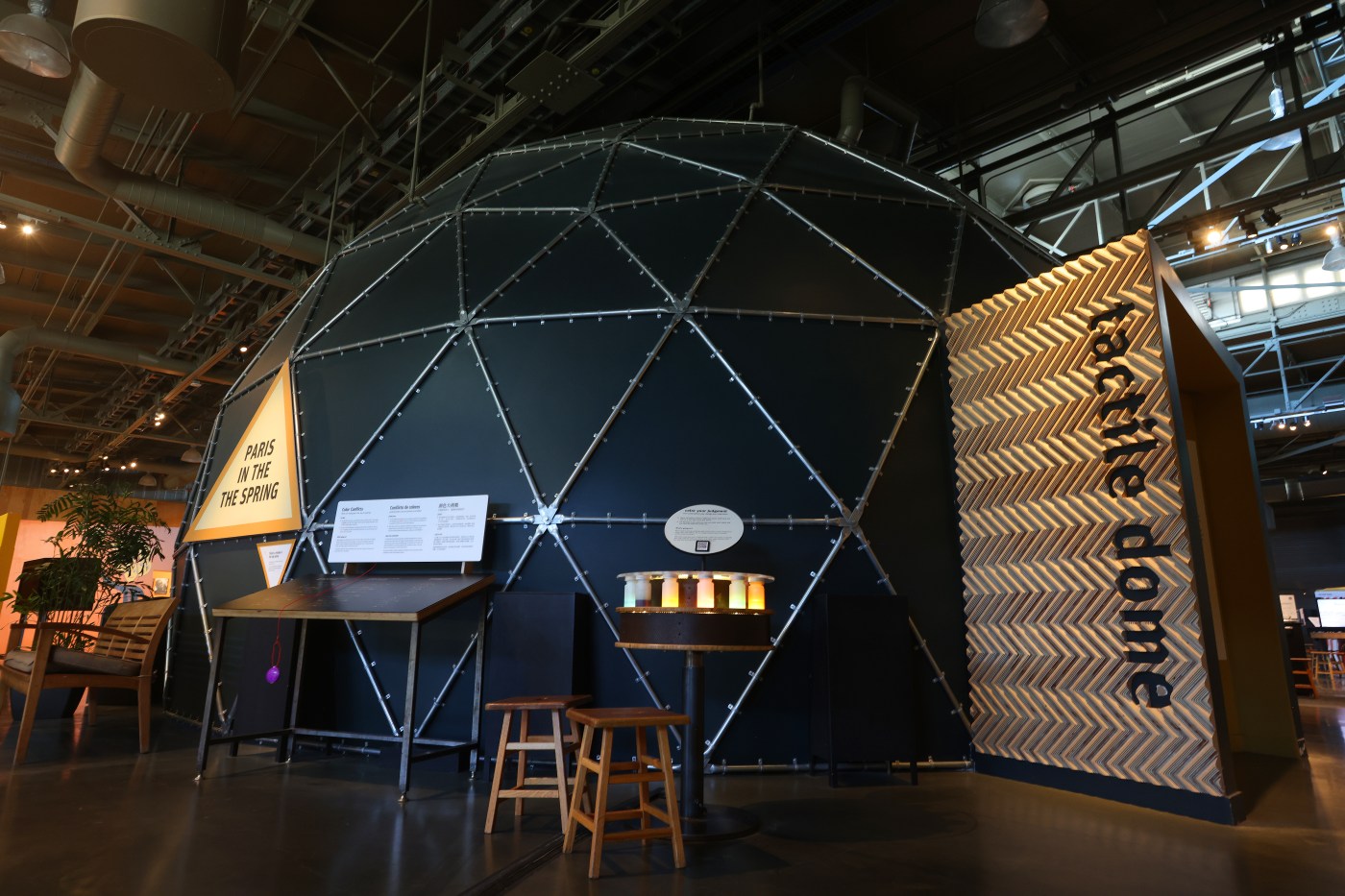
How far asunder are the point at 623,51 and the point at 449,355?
4623 millimetres

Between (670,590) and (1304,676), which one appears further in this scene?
(1304,676)

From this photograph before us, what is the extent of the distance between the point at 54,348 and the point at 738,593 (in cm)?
1782

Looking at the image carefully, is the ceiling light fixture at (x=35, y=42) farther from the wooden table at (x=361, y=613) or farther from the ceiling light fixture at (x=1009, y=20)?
the ceiling light fixture at (x=1009, y=20)

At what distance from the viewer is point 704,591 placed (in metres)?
4.51

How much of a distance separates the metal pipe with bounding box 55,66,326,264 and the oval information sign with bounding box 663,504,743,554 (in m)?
7.64

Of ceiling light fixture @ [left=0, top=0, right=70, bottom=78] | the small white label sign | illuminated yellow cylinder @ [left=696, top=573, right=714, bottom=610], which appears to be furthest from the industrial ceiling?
illuminated yellow cylinder @ [left=696, top=573, right=714, bottom=610]

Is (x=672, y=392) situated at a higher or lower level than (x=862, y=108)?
lower

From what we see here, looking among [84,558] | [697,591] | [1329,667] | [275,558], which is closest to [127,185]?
[84,558]

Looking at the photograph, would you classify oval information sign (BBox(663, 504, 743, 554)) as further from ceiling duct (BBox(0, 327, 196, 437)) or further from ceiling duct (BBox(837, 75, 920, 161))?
ceiling duct (BBox(0, 327, 196, 437))

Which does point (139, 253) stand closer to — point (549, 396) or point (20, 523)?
point (20, 523)

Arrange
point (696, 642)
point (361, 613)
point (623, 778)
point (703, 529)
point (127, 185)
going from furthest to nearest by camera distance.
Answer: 1. point (127, 185)
2. point (703, 529)
3. point (361, 613)
4. point (696, 642)
5. point (623, 778)

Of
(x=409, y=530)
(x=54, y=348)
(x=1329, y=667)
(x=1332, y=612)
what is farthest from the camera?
(x=1332, y=612)

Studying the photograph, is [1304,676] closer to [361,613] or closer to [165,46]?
[361,613]

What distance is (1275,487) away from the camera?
18594 mm
